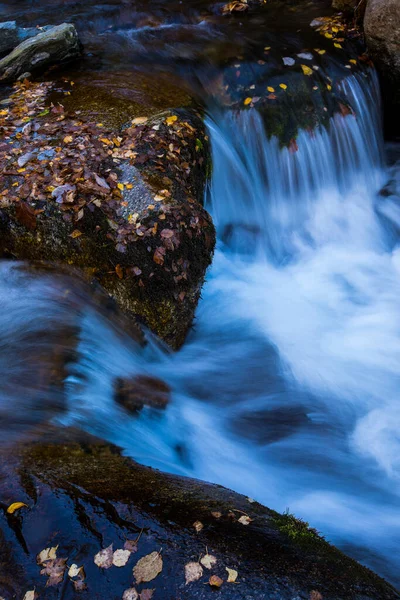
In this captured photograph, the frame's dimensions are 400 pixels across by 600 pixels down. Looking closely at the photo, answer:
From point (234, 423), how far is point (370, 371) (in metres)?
1.60

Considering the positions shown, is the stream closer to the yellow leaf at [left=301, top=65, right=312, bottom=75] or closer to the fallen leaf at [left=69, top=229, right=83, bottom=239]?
the fallen leaf at [left=69, top=229, right=83, bottom=239]

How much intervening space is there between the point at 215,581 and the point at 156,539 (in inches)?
13.7

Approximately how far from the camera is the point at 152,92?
628 cm

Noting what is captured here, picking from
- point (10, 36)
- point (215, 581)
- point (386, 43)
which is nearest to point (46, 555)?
point (215, 581)

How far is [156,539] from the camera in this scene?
8.01 feet

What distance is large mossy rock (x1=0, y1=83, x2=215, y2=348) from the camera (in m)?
4.48

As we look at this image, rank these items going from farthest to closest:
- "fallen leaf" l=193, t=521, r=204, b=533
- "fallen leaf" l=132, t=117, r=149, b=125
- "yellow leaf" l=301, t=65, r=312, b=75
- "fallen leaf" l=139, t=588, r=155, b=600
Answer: "yellow leaf" l=301, t=65, r=312, b=75 → "fallen leaf" l=132, t=117, r=149, b=125 → "fallen leaf" l=193, t=521, r=204, b=533 → "fallen leaf" l=139, t=588, r=155, b=600

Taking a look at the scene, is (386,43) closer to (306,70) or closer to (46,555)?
(306,70)

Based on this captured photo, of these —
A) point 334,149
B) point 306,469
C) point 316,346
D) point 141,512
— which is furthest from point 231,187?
point 141,512

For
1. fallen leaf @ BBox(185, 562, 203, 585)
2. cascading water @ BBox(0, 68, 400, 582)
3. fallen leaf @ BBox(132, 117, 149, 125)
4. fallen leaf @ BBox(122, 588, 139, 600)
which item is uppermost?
fallen leaf @ BBox(132, 117, 149, 125)

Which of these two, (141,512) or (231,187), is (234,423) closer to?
(141,512)

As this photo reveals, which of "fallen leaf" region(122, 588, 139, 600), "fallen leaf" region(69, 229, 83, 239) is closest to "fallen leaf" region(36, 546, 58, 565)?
"fallen leaf" region(122, 588, 139, 600)

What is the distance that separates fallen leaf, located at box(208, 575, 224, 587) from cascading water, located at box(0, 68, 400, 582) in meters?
1.19

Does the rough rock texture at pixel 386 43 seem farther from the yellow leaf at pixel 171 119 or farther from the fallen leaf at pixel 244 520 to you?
the fallen leaf at pixel 244 520
